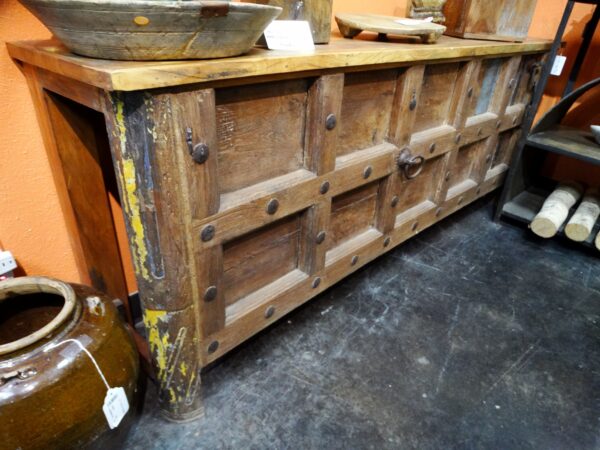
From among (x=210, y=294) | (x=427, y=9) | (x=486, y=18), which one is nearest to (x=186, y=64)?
(x=210, y=294)

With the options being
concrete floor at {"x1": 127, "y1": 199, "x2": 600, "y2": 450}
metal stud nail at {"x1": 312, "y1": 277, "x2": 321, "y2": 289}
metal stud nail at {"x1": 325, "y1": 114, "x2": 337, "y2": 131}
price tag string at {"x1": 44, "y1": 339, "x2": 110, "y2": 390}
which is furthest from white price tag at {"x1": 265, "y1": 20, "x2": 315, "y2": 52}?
concrete floor at {"x1": 127, "y1": 199, "x2": 600, "y2": 450}

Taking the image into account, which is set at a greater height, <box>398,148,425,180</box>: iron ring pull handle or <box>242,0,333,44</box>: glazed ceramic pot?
<box>242,0,333,44</box>: glazed ceramic pot

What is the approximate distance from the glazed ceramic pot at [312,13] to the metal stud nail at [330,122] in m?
0.26

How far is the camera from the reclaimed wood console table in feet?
2.54

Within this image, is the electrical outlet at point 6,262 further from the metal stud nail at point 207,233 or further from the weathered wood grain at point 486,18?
the weathered wood grain at point 486,18

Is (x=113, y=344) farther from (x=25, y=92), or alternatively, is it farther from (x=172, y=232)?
(x=25, y=92)

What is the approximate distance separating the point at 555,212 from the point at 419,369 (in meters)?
1.21

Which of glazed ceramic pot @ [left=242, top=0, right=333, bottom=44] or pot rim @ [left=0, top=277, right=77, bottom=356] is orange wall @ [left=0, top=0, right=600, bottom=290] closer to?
pot rim @ [left=0, top=277, right=77, bottom=356]

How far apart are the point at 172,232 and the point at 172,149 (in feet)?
0.57

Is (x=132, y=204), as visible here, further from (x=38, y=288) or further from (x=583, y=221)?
(x=583, y=221)

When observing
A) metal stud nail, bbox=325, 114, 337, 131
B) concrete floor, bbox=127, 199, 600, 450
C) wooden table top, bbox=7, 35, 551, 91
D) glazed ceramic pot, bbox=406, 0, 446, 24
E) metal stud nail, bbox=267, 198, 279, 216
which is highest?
glazed ceramic pot, bbox=406, 0, 446, 24

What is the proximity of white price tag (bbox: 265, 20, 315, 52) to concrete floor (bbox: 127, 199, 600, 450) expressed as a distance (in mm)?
922

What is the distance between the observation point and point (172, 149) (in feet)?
2.55

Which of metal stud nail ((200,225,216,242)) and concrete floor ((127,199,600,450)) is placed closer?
metal stud nail ((200,225,216,242))
